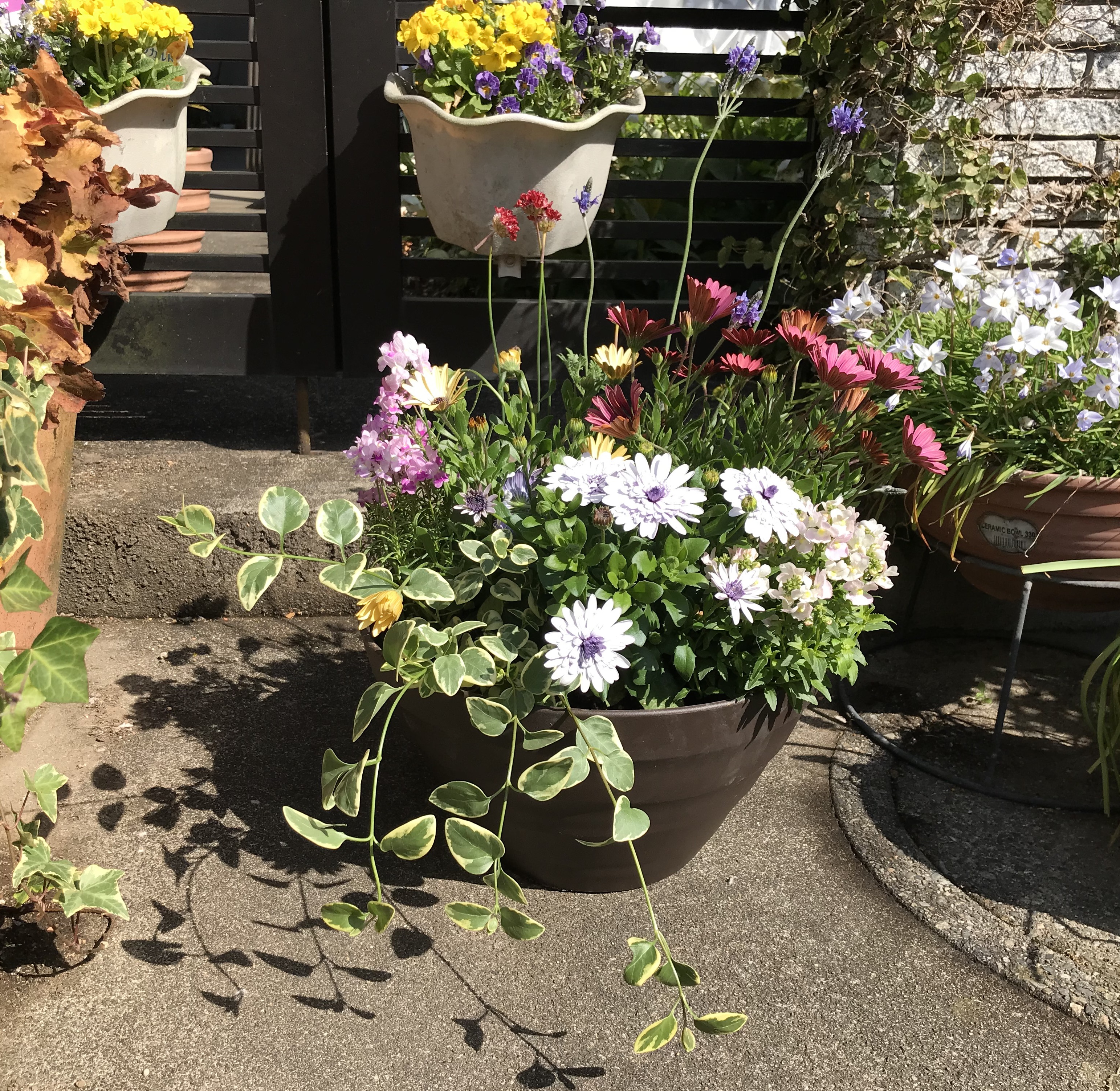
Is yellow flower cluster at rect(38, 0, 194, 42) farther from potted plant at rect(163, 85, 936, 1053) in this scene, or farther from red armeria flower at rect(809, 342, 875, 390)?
red armeria flower at rect(809, 342, 875, 390)

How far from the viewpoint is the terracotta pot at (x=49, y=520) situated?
207 cm

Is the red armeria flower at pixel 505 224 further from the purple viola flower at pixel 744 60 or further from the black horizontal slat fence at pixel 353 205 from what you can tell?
the black horizontal slat fence at pixel 353 205

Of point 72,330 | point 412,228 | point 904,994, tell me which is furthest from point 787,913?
point 412,228

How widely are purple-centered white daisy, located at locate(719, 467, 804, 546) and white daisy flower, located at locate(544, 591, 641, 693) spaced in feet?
0.78

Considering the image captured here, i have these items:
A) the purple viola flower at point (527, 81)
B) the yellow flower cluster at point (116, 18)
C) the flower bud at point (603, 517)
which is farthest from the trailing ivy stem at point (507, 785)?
the yellow flower cluster at point (116, 18)

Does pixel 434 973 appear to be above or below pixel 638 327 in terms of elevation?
below

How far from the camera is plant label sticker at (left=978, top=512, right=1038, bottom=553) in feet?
7.22

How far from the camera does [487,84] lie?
2459 millimetres

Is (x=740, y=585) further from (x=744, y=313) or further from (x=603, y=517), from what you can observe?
(x=744, y=313)

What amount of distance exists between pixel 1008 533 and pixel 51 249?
1866 mm

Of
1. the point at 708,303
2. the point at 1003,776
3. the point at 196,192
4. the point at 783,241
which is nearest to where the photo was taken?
the point at 708,303

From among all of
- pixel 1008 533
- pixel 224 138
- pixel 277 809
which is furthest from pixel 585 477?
pixel 224 138

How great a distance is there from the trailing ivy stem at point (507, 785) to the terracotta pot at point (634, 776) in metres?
0.01

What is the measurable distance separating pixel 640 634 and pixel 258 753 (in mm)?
983
